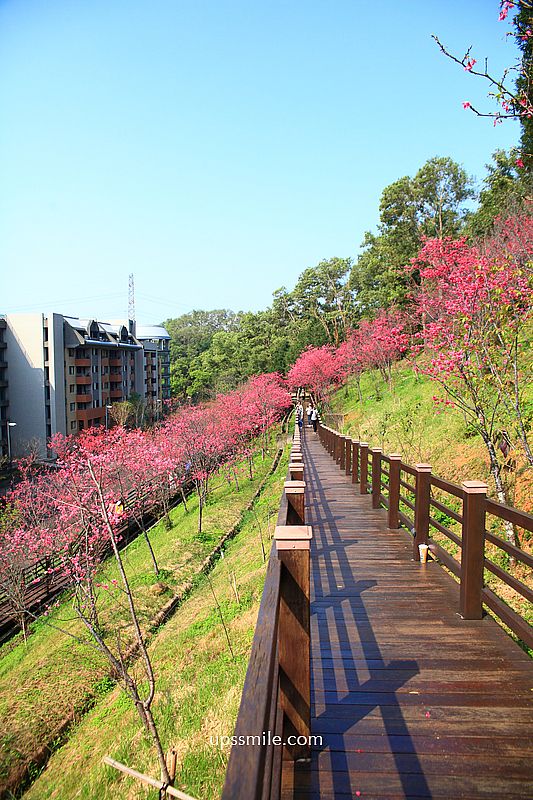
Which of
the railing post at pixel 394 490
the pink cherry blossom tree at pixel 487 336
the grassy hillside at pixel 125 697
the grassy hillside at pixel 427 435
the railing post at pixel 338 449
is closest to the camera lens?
the grassy hillside at pixel 125 697

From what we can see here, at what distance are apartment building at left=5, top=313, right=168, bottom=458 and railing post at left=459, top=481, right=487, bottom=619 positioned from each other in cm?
3132

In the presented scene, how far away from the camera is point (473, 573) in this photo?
3.54 metres

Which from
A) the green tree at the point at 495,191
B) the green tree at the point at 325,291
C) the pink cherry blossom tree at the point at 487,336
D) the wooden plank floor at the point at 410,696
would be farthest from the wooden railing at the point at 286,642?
the green tree at the point at 325,291

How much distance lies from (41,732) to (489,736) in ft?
26.8

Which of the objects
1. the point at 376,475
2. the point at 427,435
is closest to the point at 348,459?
the point at 427,435

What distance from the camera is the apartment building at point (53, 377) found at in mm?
32938

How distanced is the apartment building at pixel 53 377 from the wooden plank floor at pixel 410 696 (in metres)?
30.7

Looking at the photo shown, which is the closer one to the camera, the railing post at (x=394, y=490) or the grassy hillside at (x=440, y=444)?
the grassy hillside at (x=440, y=444)

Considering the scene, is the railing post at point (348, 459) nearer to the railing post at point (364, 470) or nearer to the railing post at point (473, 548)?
the railing post at point (364, 470)

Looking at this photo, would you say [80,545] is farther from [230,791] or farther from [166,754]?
[230,791]

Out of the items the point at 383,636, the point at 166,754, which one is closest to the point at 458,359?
the point at 383,636

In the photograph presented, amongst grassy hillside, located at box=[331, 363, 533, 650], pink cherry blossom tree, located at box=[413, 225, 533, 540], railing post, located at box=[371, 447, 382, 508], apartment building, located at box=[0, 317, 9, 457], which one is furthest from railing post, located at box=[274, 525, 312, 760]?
apartment building, located at box=[0, 317, 9, 457]

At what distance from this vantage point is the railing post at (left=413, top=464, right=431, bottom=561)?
475 centimetres

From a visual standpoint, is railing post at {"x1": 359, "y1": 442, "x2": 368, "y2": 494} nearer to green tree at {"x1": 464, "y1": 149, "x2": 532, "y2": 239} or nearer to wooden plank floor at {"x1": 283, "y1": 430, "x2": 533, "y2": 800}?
wooden plank floor at {"x1": 283, "y1": 430, "x2": 533, "y2": 800}
